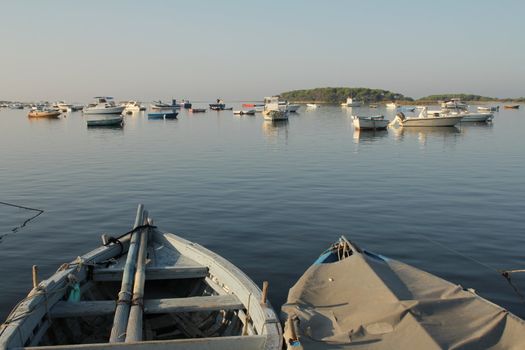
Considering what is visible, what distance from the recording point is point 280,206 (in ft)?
73.7

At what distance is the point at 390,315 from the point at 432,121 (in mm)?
70243

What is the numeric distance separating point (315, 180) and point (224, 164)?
9.48 m

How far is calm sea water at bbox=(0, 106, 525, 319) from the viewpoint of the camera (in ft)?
51.2

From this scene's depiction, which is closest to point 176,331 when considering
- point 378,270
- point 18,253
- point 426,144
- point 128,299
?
point 128,299

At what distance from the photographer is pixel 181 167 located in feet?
113

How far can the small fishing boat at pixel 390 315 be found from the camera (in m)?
6.97

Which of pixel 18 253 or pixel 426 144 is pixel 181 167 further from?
pixel 426 144

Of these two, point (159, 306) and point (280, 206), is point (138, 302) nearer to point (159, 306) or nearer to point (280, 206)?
point (159, 306)

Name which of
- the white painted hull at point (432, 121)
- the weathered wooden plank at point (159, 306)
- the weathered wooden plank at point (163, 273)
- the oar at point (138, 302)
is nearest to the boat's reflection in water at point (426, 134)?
the white painted hull at point (432, 121)

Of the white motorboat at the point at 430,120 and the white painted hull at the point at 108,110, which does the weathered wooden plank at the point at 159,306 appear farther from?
the white painted hull at the point at 108,110

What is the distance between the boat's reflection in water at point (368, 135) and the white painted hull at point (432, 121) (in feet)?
21.6

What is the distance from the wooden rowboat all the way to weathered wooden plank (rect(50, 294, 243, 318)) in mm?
20

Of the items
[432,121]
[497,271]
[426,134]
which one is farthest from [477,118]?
[497,271]

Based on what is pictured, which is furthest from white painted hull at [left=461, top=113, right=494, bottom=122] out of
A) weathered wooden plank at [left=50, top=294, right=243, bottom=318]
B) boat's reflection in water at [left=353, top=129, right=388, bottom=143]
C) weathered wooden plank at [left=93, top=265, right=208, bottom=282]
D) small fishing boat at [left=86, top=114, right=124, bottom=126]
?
weathered wooden plank at [left=50, top=294, right=243, bottom=318]
